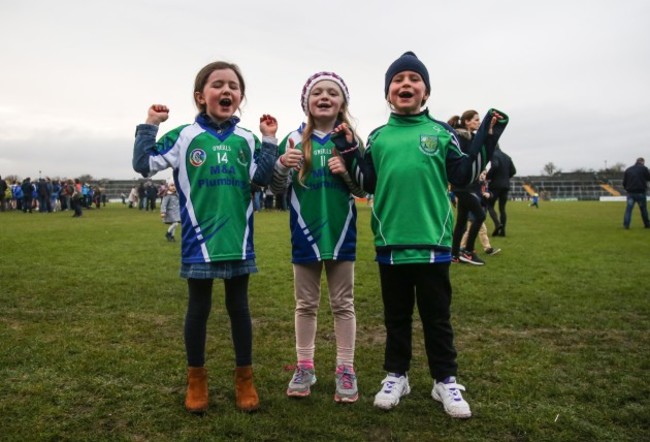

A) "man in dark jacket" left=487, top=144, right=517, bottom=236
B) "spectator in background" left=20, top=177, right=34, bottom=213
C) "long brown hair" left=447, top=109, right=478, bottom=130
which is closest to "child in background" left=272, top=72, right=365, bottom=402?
"long brown hair" left=447, top=109, right=478, bottom=130

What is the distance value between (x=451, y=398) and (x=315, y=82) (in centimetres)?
220

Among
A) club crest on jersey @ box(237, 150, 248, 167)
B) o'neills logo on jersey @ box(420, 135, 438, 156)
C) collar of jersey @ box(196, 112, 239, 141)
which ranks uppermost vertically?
collar of jersey @ box(196, 112, 239, 141)

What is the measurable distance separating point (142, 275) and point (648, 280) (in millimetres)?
7199

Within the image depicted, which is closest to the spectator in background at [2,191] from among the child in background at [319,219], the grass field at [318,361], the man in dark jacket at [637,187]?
the grass field at [318,361]

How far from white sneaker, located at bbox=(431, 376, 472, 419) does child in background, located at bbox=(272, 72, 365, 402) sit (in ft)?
1.79

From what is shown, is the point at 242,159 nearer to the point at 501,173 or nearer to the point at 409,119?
the point at 409,119

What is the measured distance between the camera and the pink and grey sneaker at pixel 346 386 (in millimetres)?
3273

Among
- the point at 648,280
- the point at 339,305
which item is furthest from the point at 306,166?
the point at 648,280

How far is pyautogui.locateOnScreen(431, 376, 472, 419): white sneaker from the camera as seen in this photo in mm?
3029

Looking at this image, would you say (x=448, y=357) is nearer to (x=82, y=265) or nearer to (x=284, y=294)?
(x=284, y=294)

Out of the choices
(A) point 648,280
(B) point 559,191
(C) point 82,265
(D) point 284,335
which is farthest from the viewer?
(B) point 559,191

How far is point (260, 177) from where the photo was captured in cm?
334

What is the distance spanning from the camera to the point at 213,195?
324 centimetres

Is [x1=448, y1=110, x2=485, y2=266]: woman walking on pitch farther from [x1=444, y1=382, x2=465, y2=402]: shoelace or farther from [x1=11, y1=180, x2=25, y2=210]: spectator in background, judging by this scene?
[x1=11, y1=180, x2=25, y2=210]: spectator in background
